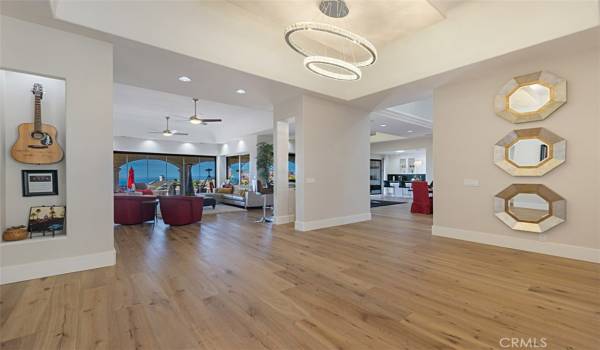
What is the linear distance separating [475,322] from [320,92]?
4.80 meters

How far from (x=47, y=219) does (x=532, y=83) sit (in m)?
7.32

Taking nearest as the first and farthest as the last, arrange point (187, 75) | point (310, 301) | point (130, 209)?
point (310, 301) → point (187, 75) → point (130, 209)

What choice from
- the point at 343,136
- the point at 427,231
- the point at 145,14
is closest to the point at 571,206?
the point at 427,231

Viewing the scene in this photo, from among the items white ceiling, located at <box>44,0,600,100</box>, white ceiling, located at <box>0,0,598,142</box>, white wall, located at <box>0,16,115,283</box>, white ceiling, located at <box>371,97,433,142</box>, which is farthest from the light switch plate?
white wall, located at <box>0,16,115,283</box>

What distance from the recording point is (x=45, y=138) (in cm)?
328

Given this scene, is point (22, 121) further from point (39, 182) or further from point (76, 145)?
point (39, 182)

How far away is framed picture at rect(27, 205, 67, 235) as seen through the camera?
10.5ft

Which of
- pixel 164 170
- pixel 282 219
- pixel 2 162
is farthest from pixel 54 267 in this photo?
pixel 164 170

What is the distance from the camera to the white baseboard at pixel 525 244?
12.0 ft

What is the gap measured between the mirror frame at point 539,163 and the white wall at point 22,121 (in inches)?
259

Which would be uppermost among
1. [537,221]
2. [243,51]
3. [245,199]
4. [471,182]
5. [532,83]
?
[243,51]

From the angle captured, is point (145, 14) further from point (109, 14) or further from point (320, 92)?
point (320, 92)

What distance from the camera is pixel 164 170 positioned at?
526 inches

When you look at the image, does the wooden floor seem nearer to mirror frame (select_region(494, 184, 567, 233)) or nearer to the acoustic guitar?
mirror frame (select_region(494, 184, 567, 233))
